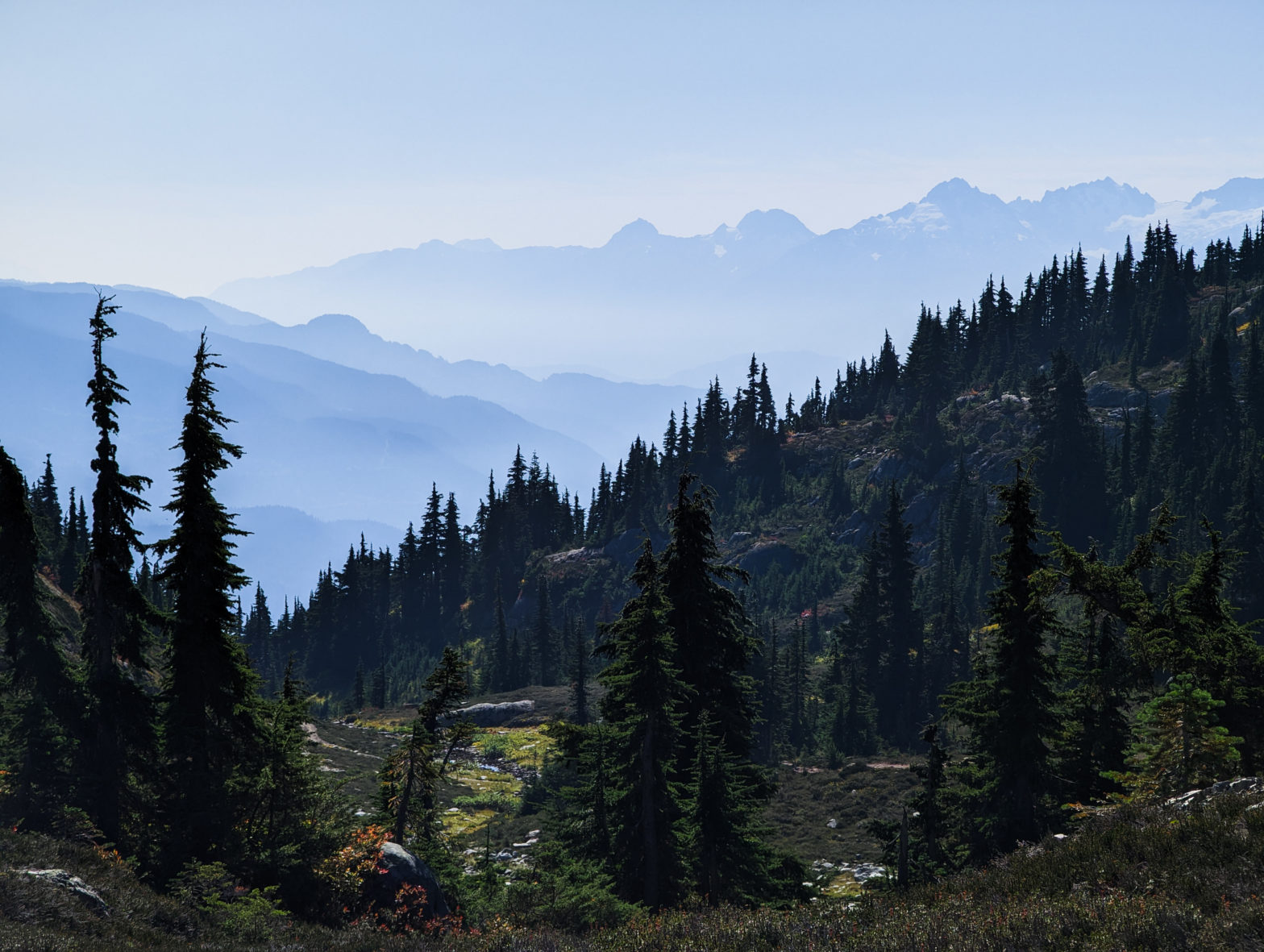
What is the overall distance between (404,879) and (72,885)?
740 cm

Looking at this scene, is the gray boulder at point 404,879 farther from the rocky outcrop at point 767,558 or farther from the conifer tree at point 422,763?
the rocky outcrop at point 767,558

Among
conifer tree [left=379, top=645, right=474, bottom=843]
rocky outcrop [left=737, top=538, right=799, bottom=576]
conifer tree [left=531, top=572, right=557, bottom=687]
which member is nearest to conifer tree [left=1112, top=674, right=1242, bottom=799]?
conifer tree [left=379, top=645, right=474, bottom=843]

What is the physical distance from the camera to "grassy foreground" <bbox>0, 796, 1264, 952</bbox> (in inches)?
465

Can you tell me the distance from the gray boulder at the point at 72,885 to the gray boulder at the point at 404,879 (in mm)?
6171

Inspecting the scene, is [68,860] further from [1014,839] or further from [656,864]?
[1014,839]

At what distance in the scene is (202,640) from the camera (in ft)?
80.7

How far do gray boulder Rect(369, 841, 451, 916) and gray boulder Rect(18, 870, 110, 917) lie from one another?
6171 mm

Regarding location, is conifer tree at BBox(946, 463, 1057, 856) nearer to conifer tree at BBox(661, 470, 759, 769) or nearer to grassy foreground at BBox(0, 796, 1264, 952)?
grassy foreground at BBox(0, 796, 1264, 952)

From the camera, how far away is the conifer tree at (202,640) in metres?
24.3

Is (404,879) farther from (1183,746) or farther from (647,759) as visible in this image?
(1183,746)

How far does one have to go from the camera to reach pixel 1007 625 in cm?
2481

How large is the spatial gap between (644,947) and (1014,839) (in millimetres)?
13025

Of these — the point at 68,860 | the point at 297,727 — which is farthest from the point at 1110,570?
the point at 68,860

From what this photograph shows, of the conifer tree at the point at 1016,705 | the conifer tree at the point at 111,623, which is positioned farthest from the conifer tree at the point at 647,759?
the conifer tree at the point at 111,623
